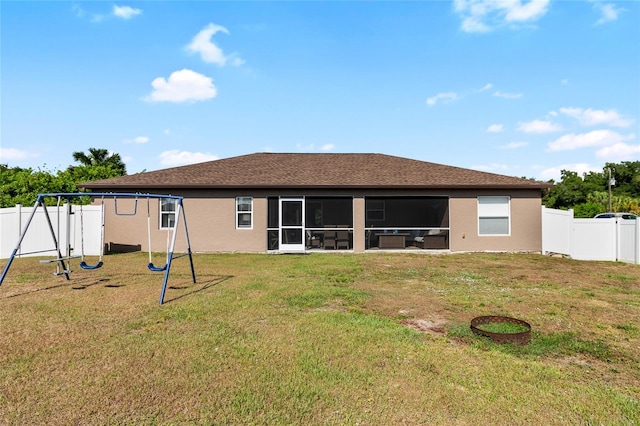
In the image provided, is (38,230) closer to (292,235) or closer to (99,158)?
(292,235)

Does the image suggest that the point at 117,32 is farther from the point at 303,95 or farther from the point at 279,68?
the point at 303,95

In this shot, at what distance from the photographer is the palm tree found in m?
33.5

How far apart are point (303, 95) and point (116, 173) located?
24.5 meters

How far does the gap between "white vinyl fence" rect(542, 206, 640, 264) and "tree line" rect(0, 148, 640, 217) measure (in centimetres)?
195

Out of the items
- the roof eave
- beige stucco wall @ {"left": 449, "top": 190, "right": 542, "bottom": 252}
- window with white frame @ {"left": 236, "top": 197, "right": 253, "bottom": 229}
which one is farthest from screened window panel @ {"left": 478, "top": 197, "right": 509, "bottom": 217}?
window with white frame @ {"left": 236, "top": 197, "right": 253, "bottom": 229}

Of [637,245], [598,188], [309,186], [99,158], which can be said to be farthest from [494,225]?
[598,188]

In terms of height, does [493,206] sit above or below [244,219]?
above

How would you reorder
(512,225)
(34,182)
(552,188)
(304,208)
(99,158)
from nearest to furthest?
(304,208), (512,225), (34,182), (552,188), (99,158)

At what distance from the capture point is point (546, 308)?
6207 millimetres

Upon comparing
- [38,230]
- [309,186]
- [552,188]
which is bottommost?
[38,230]

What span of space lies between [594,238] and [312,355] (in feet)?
44.0

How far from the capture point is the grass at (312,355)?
2938 millimetres

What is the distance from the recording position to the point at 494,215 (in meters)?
14.9

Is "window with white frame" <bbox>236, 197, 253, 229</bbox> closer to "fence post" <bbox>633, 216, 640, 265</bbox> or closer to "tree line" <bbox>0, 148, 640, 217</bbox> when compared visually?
A: "tree line" <bbox>0, 148, 640, 217</bbox>
